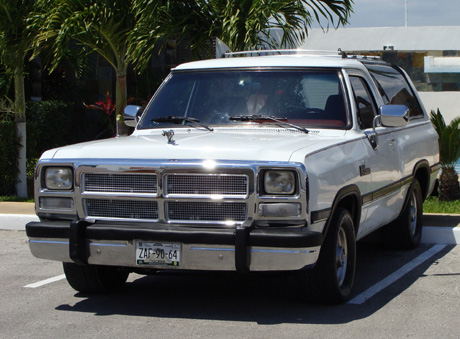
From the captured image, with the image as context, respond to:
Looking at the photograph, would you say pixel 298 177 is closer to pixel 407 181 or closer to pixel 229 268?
pixel 229 268

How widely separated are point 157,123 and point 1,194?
21.3 feet

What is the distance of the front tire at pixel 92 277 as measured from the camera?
668 centimetres

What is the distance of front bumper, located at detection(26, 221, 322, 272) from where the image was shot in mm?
5652

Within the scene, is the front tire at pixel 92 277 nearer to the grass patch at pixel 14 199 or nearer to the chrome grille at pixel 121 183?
the chrome grille at pixel 121 183

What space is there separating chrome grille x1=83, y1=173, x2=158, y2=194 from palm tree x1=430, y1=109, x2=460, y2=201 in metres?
6.55

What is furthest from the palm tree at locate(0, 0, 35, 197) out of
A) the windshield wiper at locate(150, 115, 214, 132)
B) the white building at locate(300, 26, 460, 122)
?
the white building at locate(300, 26, 460, 122)

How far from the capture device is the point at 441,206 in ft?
36.9

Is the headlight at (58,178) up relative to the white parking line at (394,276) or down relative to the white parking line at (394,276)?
up

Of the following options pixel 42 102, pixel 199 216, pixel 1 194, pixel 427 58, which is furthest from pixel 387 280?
pixel 427 58

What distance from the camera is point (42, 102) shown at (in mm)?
16453

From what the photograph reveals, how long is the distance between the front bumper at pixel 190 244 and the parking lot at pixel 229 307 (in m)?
0.45

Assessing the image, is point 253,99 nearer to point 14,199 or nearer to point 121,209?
point 121,209

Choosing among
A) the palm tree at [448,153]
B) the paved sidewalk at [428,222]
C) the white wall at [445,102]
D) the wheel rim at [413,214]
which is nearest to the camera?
the wheel rim at [413,214]

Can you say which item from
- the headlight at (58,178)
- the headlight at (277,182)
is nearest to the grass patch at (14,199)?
the headlight at (58,178)
